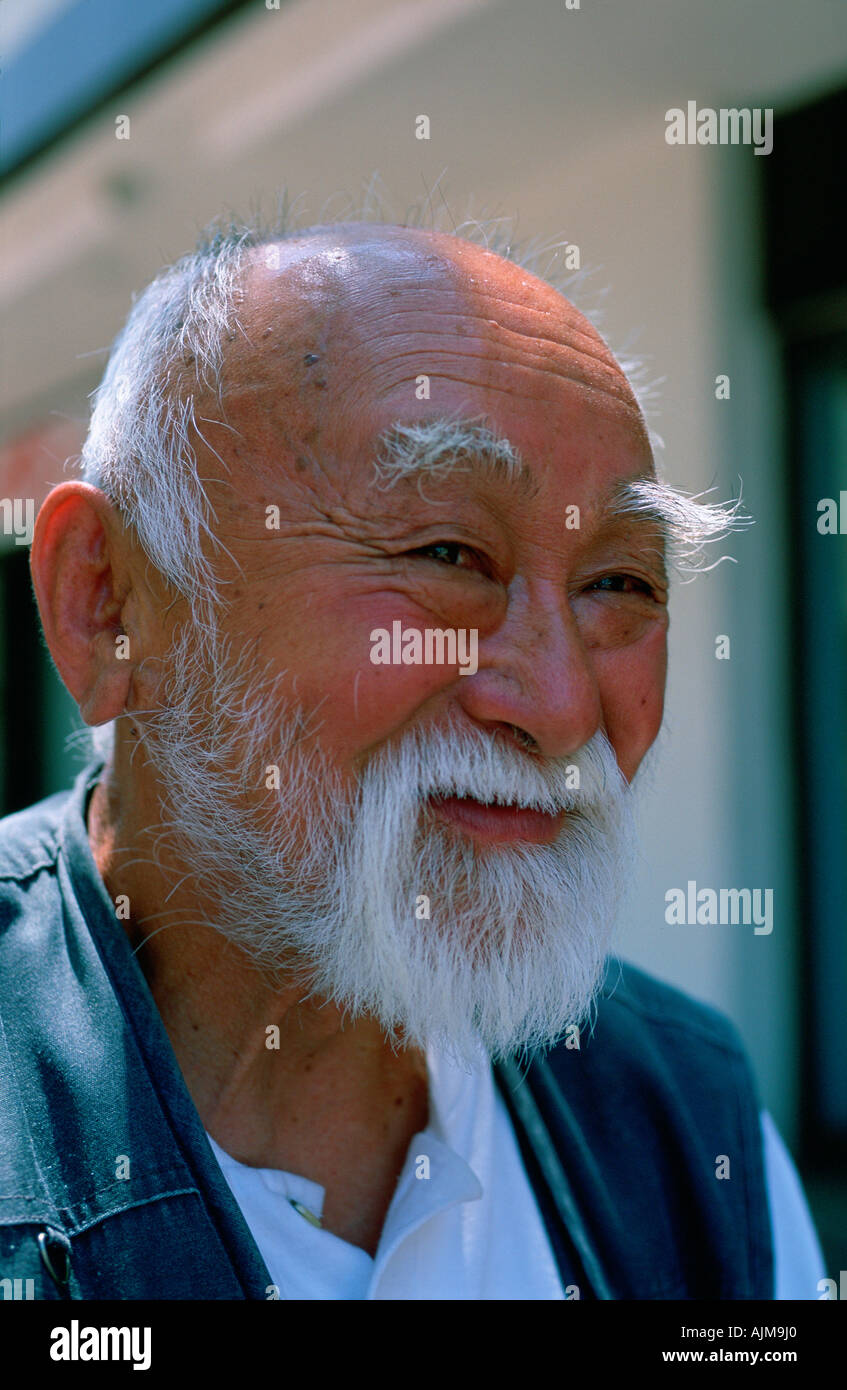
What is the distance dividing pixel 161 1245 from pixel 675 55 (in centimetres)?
383

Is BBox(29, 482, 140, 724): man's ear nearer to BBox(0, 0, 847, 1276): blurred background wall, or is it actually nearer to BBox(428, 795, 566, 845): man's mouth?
BBox(428, 795, 566, 845): man's mouth

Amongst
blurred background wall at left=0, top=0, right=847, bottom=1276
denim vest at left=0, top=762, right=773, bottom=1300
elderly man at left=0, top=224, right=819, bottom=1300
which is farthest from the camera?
blurred background wall at left=0, top=0, right=847, bottom=1276

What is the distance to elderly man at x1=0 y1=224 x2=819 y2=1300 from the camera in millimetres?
1441

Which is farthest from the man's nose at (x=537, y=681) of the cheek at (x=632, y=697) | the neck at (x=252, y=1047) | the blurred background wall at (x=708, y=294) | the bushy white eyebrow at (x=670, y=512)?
the blurred background wall at (x=708, y=294)

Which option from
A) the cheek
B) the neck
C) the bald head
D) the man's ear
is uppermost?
the bald head

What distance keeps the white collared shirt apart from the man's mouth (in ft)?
1.17

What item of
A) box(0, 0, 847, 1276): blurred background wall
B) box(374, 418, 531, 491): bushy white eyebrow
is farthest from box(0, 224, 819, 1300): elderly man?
box(0, 0, 847, 1276): blurred background wall

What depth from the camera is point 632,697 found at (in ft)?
5.32

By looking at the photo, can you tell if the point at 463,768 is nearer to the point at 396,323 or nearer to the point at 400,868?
the point at 400,868

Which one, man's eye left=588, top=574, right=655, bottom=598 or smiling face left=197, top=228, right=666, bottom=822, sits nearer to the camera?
smiling face left=197, top=228, right=666, bottom=822

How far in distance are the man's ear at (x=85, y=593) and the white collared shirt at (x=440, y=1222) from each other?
64 cm

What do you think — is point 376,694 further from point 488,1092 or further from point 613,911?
point 488,1092

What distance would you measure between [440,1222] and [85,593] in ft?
3.27
